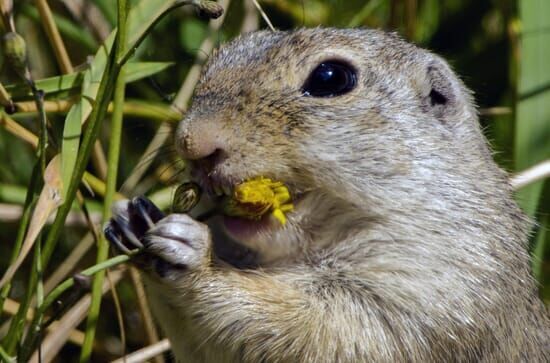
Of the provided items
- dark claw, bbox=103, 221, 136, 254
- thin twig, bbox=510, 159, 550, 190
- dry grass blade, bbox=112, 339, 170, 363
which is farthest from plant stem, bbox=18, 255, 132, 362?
thin twig, bbox=510, 159, 550, 190

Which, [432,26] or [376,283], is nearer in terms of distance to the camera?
[376,283]

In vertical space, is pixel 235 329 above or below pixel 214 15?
below

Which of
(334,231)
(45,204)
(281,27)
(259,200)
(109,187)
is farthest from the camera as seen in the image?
(281,27)

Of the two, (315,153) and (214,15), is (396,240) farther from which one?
(214,15)

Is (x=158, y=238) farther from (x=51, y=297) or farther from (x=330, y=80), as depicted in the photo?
(x=330, y=80)

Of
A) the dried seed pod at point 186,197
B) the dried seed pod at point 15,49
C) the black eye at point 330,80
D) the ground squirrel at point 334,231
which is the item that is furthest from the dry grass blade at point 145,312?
the dried seed pod at point 15,49

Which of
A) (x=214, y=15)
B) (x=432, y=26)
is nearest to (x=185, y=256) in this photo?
(x=214, y=15)

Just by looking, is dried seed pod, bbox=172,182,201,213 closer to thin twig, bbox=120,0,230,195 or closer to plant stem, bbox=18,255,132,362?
plant stem, bbox=18,255,132,362

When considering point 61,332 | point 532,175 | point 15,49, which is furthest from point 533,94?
point 15,49

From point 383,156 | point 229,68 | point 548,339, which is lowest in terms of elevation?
point 548,339
